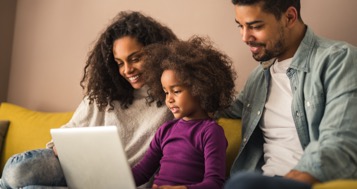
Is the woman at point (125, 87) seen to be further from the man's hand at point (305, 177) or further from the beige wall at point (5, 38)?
the beige wall at point (5, 38)

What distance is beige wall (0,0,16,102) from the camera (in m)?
3.17

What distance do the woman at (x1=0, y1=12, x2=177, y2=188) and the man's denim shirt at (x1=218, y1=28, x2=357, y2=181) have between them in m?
0.37

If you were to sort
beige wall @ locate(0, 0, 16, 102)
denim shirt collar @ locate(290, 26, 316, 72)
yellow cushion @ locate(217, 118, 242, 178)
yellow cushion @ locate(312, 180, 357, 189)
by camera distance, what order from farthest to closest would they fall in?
beige wall @ locate(0, 0, 16, 102), yellow cushion @ locate(217, 118, 242, 178), denim shirt collar @ locate(290, 26, 316, 72), yellow cushion @ locate(312, 180, 357, 189)

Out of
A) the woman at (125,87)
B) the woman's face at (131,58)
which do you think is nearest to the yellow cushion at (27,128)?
the woman at (125,87)

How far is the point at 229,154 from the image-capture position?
5.97 feet

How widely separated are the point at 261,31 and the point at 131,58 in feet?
1.85

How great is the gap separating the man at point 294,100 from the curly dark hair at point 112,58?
43 centimetres

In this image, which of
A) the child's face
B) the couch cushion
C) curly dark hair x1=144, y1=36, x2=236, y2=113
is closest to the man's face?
curly dark hair x1=144, y1=36, x2=236, y2=113

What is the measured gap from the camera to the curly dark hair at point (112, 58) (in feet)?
6.40

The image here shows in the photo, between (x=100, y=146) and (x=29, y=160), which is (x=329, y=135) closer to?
(x=100, y=146)

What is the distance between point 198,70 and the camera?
5.38 ft

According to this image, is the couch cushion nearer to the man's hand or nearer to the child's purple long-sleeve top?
the child's purple long-sleeve top

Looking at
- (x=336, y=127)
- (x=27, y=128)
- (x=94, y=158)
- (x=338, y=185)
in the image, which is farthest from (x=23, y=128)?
(x=338, y=185)

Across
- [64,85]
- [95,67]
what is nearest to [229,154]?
[95,67]
